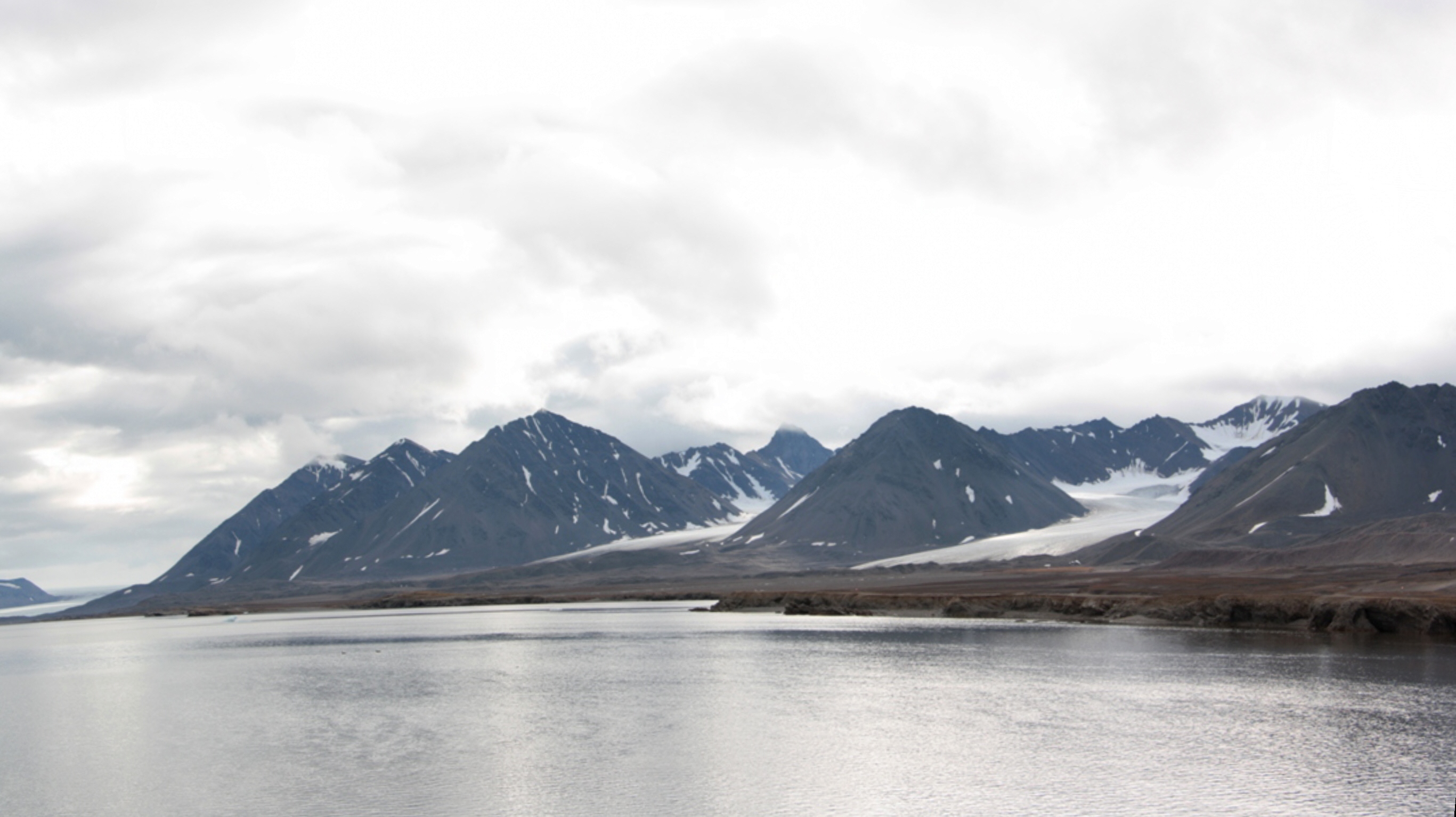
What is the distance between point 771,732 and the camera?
6300 cm

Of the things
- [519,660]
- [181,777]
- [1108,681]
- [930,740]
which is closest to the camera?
[181,777]

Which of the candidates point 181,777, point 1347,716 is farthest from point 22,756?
point 1347,716

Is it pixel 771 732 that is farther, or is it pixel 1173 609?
pixel 1173 609

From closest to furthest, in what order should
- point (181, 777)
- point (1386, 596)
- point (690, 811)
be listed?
point (690, 811)
point (181, 777)
point (1386, 596)

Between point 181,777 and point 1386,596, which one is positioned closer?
point 181,777

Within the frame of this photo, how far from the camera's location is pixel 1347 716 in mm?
62438

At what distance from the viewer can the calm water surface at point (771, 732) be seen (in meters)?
47.2

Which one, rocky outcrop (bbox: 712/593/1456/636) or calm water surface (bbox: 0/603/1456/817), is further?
rocky outcrop (bbox: 712/593/1456/636)

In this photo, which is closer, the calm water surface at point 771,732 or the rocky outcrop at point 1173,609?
the calm water surface at point 771,732

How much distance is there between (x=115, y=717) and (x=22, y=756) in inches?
588

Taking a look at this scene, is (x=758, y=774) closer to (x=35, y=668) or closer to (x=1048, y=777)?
(x=1048, y=777)

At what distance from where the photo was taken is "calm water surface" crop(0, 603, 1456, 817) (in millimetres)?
47156

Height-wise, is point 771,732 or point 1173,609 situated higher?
point 771,732

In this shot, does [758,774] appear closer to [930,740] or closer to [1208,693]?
[930,740]
